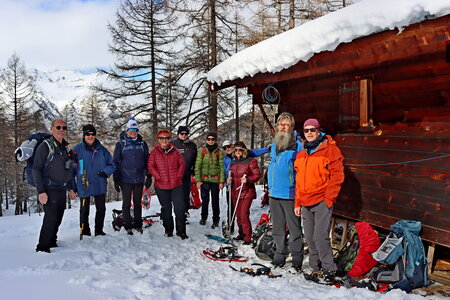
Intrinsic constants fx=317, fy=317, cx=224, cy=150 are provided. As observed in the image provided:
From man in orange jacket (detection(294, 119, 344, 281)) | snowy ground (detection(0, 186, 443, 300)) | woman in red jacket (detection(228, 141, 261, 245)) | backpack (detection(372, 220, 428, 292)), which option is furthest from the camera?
woman in red jacket (detection(228, 141, 261, 245))

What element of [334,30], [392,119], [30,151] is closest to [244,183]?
[392,119]

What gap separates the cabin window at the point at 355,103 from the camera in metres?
4.85

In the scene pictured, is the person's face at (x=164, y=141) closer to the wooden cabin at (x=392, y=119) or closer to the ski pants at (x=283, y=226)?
the wooden cabin at (x=392, y=119)

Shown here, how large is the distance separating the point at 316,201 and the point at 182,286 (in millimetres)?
1977

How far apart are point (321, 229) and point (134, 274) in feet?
8.11

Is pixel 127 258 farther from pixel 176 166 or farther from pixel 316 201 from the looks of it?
pixel 316 201

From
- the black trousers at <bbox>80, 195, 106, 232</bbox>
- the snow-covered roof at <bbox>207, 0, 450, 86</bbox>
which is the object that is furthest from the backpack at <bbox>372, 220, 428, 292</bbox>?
the black trousers at <bbox>80, 195, 106, 232</bbox>

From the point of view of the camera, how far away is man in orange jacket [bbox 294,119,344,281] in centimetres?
404

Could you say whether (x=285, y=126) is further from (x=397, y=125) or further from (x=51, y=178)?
(x=51, y=178)

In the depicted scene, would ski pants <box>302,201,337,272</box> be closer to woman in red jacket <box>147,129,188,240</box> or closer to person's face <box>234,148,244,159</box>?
person's face <box>234,148,244,159</box>

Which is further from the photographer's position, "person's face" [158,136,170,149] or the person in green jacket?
the person in green jacket

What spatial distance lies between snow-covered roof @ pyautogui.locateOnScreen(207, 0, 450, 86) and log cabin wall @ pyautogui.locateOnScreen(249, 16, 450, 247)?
17 cm

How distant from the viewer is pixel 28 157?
4.58 m

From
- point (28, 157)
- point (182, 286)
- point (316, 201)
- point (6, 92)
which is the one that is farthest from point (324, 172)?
point (6, 92)
